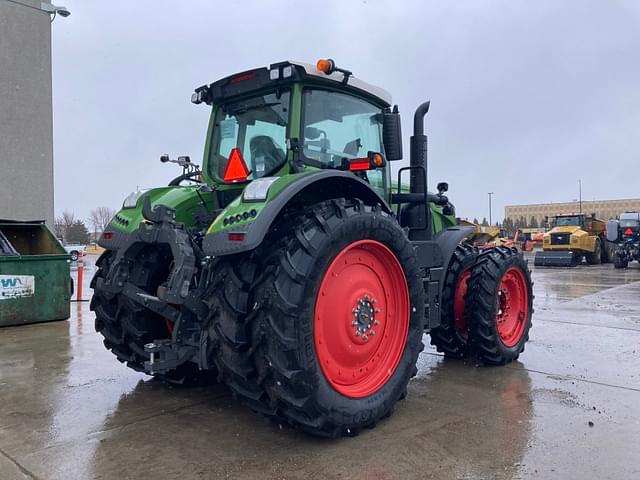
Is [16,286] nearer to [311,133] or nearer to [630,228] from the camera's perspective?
[311,133]

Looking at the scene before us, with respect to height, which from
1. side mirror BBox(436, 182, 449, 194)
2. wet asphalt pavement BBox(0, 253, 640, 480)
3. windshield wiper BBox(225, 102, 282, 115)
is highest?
windshield wiper BBox(225, 102, 282, 115)

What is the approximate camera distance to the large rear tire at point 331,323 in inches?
121

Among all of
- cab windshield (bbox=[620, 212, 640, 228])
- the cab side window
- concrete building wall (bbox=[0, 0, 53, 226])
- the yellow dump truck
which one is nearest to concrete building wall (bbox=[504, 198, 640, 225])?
the yellow dump truck

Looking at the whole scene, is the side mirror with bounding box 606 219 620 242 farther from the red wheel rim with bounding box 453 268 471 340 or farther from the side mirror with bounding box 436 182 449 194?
the red wheel rim with bounding box 453 268 471 340

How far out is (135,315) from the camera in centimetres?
409

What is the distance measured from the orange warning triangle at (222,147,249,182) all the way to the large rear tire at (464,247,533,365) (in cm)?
247

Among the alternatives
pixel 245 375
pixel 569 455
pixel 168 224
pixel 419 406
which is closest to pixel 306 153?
pixel 168 224

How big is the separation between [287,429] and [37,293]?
19.8 feet

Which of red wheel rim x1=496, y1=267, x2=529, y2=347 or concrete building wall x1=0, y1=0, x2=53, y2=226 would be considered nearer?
red wheel rim x1=496, y1=267, x2=529, y2=347

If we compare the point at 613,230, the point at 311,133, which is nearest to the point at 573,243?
the point at 613,230

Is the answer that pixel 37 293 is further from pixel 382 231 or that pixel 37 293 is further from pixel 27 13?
pixel 27 13

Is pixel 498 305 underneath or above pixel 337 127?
underneath

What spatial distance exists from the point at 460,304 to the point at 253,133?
2.69 m

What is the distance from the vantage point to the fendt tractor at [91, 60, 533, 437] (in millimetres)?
3141
